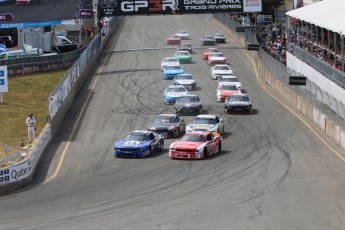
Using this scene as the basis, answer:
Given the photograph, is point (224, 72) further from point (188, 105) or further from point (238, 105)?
point (188, 105)

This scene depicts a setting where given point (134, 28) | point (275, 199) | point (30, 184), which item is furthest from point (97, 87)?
point (134, 28)

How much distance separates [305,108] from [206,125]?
28.7 feet

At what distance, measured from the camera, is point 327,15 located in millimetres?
55812

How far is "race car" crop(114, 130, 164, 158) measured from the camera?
3819 cm

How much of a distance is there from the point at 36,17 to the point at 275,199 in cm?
5554

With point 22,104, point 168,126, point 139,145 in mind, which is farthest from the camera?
point 22,104

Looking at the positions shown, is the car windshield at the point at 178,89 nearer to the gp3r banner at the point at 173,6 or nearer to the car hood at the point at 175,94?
the car hood at the point at 175,94

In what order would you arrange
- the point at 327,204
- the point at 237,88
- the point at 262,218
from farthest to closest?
the point at 237,88, the point at 327,204, the point at 262,218

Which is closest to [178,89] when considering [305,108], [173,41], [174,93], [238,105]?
[174,93]

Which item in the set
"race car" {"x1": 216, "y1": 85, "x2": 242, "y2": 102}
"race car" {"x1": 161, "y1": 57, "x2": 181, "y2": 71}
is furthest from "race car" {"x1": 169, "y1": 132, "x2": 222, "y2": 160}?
"race car" {"x1": 161, "y1": 57, "x2": 181, "y2": 71}

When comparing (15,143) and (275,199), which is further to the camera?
(15,143)

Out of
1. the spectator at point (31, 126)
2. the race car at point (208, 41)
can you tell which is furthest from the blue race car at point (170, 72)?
the spectator at point (31, 126)

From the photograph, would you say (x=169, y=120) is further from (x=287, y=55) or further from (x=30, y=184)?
(x=287, y=55)

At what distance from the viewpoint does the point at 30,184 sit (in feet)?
111
